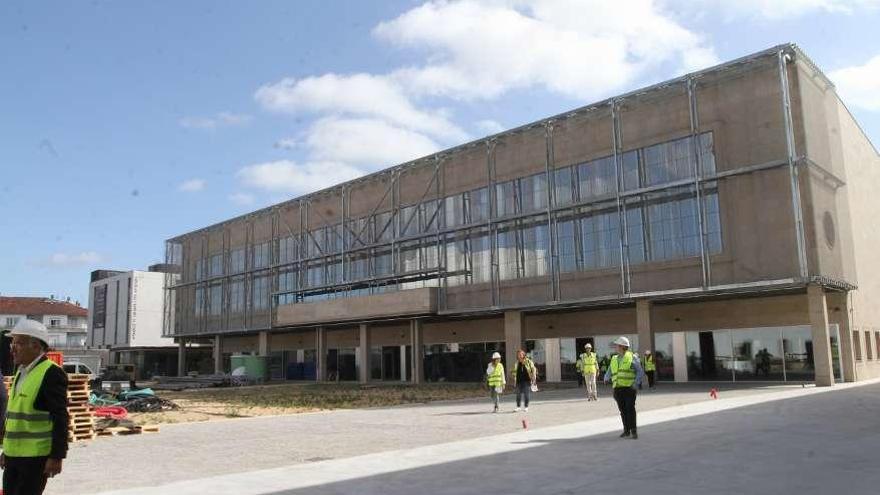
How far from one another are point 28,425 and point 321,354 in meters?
53.8

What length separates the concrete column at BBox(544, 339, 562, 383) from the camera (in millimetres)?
44812

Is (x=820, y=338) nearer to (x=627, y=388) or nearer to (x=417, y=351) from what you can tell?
(x=627, y=388)

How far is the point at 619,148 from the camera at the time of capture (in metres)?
37.7

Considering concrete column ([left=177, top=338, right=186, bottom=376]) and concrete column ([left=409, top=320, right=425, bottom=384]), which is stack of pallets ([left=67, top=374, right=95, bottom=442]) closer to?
concrete column ([left=409, top=320, right=425, bottom=384])

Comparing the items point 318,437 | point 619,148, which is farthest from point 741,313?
point 318,437

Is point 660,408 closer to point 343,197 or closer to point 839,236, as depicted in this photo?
point 839,236

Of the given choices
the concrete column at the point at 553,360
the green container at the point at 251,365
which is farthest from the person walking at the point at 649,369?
the green container at the point at 251,365

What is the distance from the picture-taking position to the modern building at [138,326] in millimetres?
92188

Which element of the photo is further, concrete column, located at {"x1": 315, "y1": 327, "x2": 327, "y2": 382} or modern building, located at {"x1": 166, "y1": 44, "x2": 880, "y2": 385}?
concrete column, located at {"x1": 315, "y1": 327, "x2": 327, "y2": 382}

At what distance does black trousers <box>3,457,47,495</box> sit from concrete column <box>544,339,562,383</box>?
4073 cm

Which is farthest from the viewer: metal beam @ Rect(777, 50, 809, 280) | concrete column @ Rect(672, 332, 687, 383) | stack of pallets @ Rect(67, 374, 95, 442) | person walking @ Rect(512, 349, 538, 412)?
concrete column @ Rect(672, 332, 687, 383)

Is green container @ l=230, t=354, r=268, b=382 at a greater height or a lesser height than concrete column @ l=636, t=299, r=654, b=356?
lesser

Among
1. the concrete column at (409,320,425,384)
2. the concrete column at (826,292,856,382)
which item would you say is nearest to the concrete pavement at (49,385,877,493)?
the concrete column at (826,292,856,382)

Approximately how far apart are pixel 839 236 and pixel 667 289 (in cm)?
855
